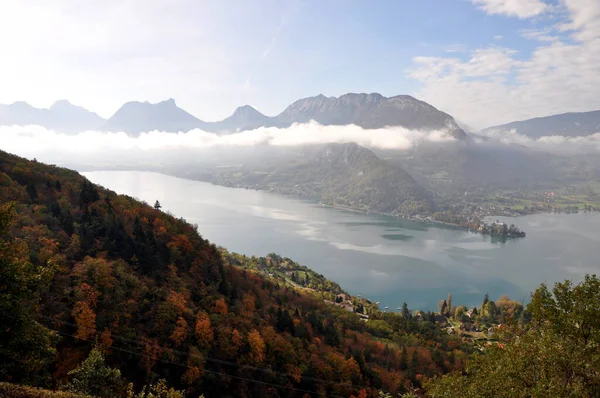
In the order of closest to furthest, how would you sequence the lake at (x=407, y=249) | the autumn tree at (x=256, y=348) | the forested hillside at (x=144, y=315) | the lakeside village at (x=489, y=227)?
1. the forested hillside at (x=144, y=315)
2. the autumn tree at (x=256, y=348)
3. the lake at (x=407, y=249)
4. the lakeside village at (x=489, y=227)

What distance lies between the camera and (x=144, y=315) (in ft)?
61.8

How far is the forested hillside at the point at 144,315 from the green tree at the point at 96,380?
87cm

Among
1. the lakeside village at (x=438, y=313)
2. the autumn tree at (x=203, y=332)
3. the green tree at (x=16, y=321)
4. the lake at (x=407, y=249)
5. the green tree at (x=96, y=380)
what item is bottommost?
the lakeside village at (x=438, y=313)

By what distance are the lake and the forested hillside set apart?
30.0 meters

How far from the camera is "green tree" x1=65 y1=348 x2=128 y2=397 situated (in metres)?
10.9

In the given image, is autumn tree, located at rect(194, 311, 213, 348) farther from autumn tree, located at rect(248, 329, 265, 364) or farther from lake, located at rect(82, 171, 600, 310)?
lake, located at rect(82, 171, 600, 310)

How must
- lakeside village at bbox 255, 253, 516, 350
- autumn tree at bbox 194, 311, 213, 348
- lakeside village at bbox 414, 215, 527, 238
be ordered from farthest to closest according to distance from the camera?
lakeside village at bbox 414, 215, 527, 238, lakeside village at bbox 255, 253, 516, 350, autumn tree at bbox 194, 311, 213, 348

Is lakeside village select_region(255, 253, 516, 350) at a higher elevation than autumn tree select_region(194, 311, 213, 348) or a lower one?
lower

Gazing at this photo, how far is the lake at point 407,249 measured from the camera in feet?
210

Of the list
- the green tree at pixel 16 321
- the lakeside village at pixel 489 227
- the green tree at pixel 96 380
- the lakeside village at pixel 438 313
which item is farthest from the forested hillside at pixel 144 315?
the lakeside village at pixel 489 227

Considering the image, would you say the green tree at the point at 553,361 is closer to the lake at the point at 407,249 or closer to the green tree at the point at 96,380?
the green tree at the point at 96,380

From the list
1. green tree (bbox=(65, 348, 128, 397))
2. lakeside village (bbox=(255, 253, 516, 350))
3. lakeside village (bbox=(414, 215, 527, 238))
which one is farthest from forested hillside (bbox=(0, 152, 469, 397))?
lakeside village (bbox=(414, 215, 527, 238))

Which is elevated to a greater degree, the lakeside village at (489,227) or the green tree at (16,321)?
the green tree at (16,321)

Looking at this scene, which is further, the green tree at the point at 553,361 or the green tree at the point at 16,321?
the green tree at the point at 16,321
